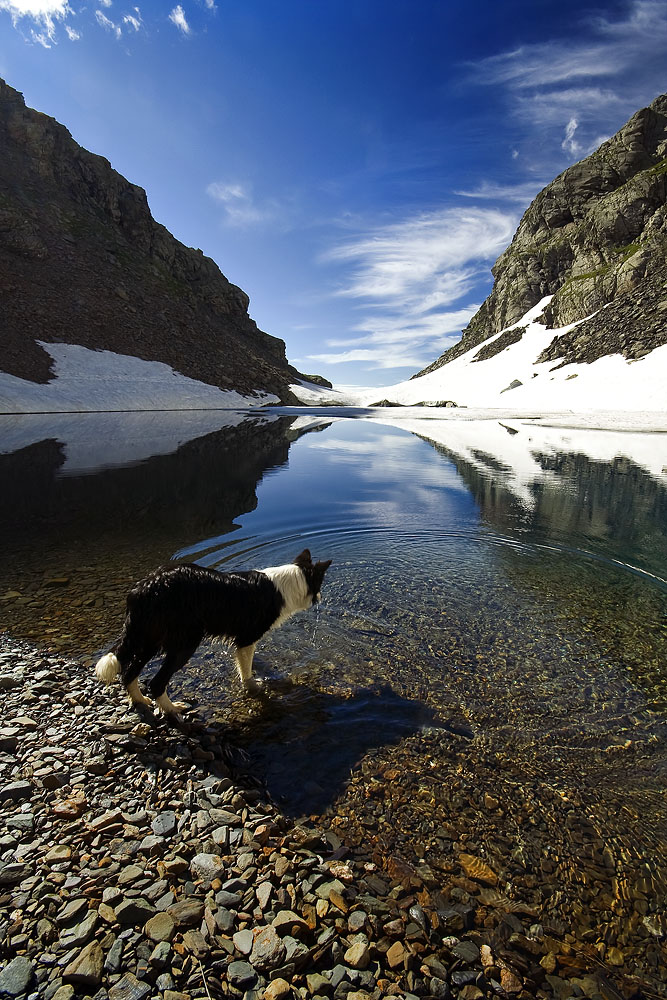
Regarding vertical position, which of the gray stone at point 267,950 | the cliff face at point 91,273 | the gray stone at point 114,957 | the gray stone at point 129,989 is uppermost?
the cliff face at point 91,273

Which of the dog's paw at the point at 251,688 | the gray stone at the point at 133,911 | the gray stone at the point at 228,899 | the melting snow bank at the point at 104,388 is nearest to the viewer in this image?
the gray stone at the point at 133,911

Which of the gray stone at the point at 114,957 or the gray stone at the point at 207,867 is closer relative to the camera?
the gray stone at the point at 114,957

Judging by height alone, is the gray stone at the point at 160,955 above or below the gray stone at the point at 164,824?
above

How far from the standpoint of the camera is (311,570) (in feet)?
24.1

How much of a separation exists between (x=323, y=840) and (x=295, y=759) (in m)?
1.23

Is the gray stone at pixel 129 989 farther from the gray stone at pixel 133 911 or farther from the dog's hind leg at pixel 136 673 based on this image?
the dog's hind leg at pixel 136 673

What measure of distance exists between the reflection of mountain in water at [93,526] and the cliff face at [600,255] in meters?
93.3

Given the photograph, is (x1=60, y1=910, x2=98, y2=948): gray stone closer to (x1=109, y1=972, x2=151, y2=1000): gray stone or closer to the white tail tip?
(x1=109, y1=972, x2=151, y2=1000): gray stone

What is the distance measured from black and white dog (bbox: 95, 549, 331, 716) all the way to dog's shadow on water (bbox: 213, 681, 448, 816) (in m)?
0.93

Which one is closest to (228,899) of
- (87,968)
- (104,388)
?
(87,968)

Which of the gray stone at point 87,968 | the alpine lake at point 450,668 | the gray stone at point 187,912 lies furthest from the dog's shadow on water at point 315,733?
the gray stone at point 87,968

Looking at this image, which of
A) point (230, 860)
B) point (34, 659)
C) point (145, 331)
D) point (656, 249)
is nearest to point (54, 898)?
point (230, 860)

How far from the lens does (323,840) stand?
4.44 m

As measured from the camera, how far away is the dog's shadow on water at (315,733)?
5172mm
